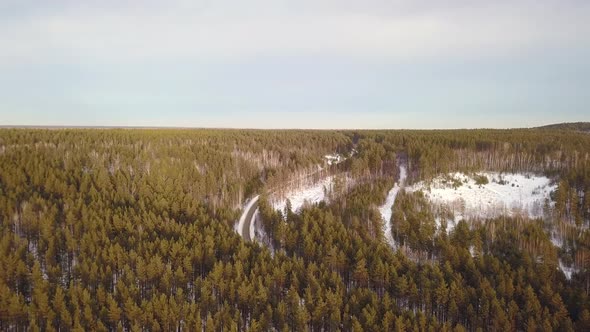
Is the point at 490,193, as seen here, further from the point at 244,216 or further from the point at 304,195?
the point at 244,216

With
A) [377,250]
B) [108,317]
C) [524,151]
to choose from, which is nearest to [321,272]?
[377,250]

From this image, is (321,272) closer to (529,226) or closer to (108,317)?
(108,317)

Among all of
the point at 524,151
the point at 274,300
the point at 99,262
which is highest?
the point at 524,151

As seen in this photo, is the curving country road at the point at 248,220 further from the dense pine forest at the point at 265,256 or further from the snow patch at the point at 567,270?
the snow patch at the point at 567,270

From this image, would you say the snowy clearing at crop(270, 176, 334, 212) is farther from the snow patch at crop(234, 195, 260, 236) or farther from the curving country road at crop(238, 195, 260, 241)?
the snow patch at crop(234, 195, 260, 236)

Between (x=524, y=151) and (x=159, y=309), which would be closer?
(x=159, y=309)

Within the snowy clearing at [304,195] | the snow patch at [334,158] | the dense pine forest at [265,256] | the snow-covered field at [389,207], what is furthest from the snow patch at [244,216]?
the snow patch at [334,158]
